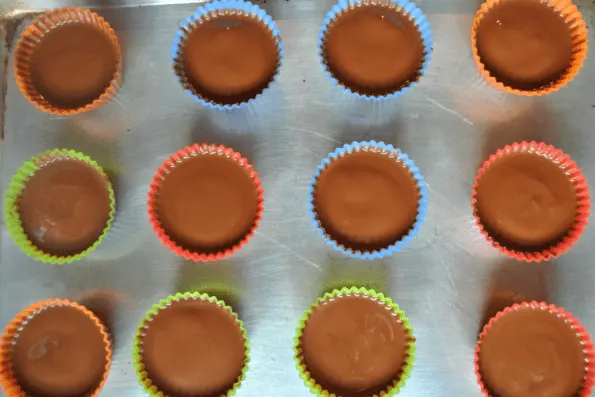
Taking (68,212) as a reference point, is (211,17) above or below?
above

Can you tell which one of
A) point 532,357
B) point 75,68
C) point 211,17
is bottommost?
point 532,357

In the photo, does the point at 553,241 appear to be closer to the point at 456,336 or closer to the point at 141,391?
the point at 456,336

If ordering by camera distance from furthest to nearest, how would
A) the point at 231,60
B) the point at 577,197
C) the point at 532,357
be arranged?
the point at 231,60, the point at 577,197, the point at 532,357

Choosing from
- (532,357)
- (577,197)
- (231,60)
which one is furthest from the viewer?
(231,60)

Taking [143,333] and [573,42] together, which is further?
[573,42]

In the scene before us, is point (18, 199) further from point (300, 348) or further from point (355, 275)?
point (355, 275)

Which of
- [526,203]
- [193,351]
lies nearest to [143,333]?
[193,351]

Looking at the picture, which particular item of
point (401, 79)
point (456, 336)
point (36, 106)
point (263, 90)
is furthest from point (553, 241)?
point (36, 106)
